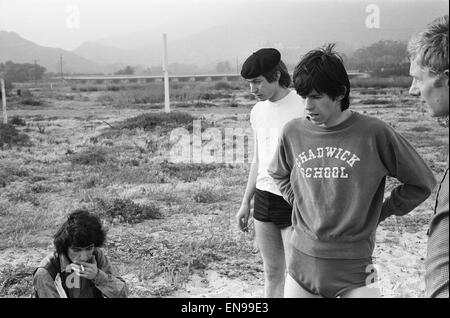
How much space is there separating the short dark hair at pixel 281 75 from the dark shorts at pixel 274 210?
0.52 metres

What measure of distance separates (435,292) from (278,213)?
114cm

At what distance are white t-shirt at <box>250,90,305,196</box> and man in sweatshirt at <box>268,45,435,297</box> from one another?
22.2 inches

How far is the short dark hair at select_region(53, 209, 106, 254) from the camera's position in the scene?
88.5 inches

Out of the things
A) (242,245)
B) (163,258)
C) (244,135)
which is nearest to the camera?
(163,258)

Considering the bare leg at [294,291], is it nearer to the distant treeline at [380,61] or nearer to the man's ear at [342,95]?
the man's ear at [342,95]

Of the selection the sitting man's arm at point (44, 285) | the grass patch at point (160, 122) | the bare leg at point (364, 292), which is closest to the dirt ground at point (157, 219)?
the grass patch at point (160, 122)

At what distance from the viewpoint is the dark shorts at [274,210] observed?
2.34 meters

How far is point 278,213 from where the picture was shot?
2350 millimetres

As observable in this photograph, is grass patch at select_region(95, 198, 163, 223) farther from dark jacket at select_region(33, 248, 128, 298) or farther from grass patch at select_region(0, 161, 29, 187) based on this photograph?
dark jacket at select_region(33, 248, 128, 298)

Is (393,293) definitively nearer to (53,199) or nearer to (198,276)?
(198,276)

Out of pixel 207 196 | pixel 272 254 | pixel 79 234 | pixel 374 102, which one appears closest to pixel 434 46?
pixel 272 254

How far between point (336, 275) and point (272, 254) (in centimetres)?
76
